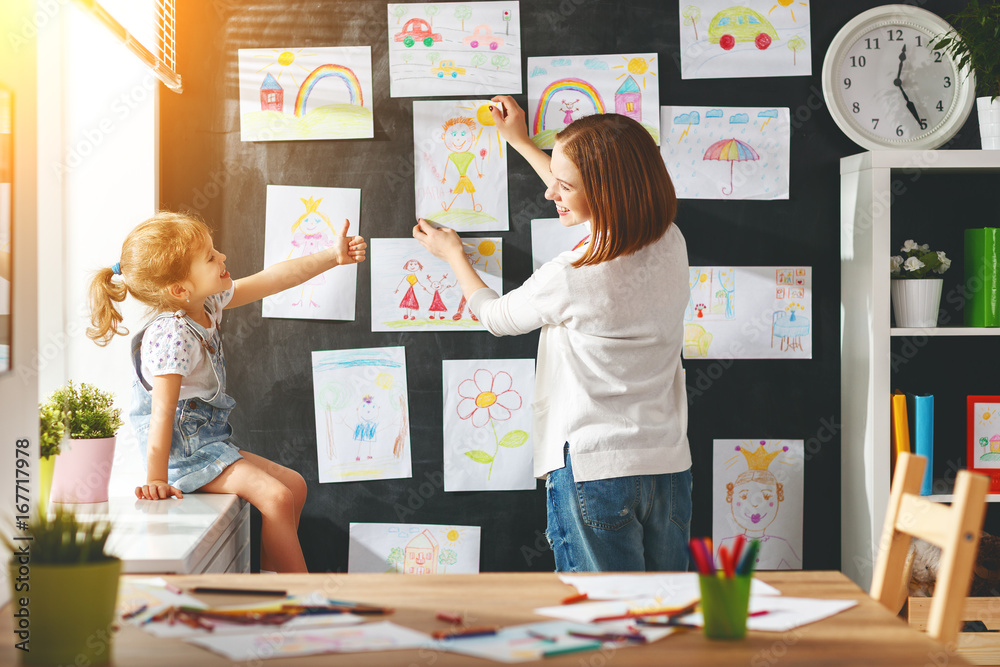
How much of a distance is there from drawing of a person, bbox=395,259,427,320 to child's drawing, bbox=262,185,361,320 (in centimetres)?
14

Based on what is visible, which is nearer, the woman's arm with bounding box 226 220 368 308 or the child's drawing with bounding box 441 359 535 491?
the woman's arm with bounding box 226 220 368 308

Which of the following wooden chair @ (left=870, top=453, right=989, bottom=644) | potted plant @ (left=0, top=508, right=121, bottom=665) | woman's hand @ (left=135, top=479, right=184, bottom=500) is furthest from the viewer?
woman's hand @ (left=135, top=479, right=184, bottom=500)

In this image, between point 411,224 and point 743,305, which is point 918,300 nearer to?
point 743,305

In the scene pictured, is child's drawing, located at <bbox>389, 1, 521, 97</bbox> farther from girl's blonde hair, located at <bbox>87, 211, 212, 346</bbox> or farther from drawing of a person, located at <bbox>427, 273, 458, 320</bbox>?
girl's blonde hair, located at <bbox>87, 211, 212, 346</bbox>

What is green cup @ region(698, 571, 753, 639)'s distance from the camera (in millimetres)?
991

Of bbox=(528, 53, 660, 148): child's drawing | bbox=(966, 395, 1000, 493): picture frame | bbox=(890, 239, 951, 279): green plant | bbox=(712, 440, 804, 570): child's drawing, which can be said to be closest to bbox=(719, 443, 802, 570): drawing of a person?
bbox=(712, 440, 804, 570): child's drawing

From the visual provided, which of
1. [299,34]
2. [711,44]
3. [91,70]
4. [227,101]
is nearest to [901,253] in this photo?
[711,44]

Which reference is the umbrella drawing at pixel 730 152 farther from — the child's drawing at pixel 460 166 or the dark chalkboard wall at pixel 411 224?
the child's drawing at pixel 460 166

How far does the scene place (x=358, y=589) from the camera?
3.88ft

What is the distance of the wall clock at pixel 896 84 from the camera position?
2246mm

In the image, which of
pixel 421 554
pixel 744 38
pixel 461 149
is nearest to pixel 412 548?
pixel 421 554

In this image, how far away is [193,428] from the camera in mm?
1964

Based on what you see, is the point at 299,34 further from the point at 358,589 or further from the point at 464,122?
the point at 358,589

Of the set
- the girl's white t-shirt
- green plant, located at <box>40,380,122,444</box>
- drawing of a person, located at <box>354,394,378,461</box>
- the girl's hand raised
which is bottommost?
drawing of a person, located at <box>354,394,378,461</box>
